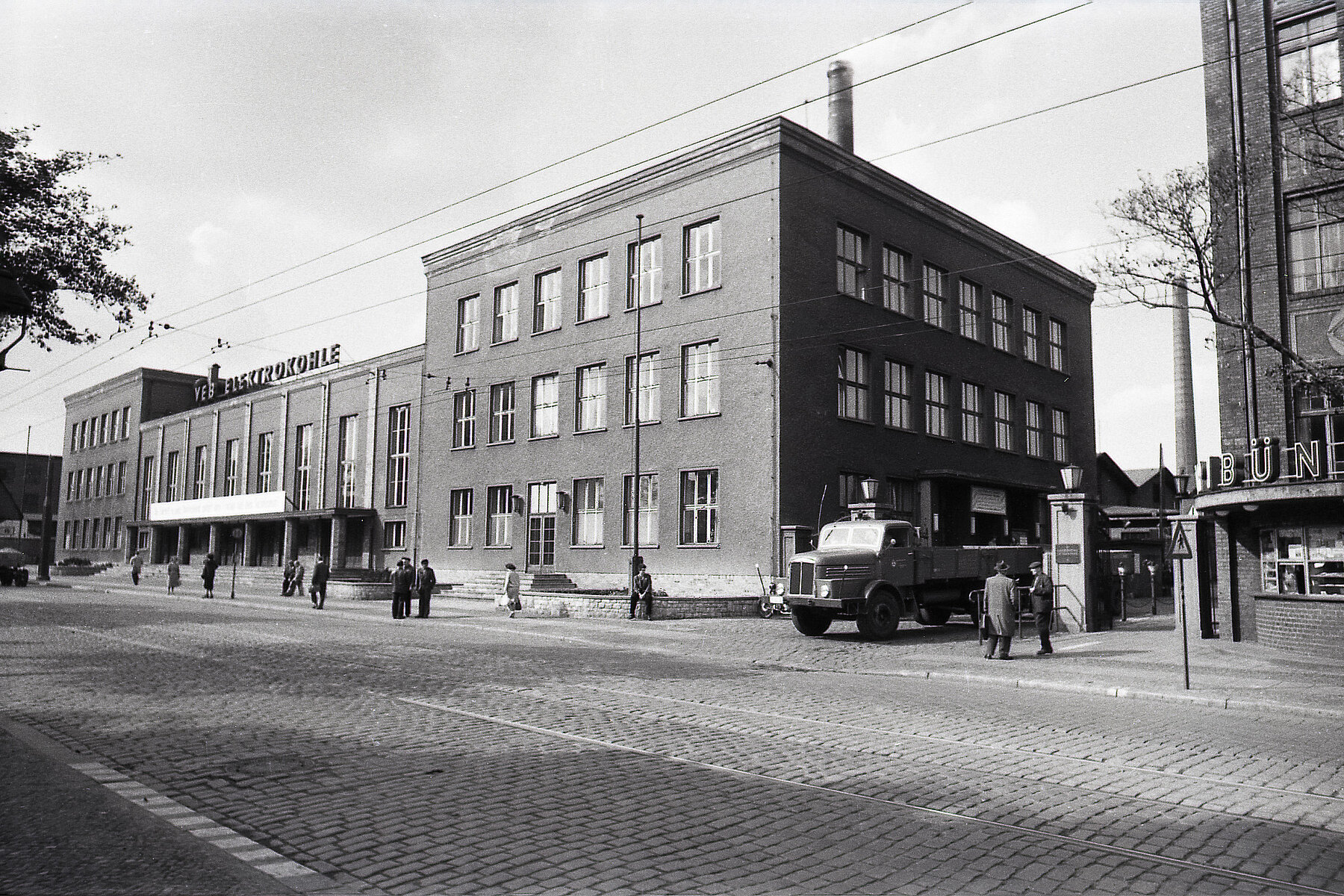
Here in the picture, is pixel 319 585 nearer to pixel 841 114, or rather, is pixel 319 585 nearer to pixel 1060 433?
pixel 841 114

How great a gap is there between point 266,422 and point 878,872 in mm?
53043

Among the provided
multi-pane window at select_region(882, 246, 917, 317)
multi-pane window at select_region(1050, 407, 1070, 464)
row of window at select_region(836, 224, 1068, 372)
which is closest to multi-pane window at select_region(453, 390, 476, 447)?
row of window at select_region(836, 224, 1068, 372)

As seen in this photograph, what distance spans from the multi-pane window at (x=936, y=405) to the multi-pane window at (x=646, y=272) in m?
10.3

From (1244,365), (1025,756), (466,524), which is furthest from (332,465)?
(1025,756)

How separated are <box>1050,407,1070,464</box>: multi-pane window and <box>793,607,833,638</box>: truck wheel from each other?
2538 cm

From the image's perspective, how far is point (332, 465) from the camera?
157 feet

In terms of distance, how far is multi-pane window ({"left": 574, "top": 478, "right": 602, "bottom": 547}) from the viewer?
34.1m

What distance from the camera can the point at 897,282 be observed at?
34906 millimetres

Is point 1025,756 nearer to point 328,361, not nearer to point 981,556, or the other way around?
point 981,556

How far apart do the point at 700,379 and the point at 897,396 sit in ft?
24.3

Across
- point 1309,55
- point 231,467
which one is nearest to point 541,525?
point 1309,55

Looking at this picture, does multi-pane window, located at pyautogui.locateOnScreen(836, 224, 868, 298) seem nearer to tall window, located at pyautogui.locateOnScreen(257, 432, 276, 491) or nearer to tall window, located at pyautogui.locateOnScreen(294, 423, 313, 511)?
tall window, located at pyautogui.locateOnScreen(294, 423, 313, 511)

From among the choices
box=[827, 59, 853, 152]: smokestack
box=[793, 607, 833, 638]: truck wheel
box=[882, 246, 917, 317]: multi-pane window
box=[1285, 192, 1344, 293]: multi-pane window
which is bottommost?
box=[793, 607, 833, 638]: truck wheel

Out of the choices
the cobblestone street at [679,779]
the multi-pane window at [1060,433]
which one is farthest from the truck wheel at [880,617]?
the multi-pane window at [1060,433]
